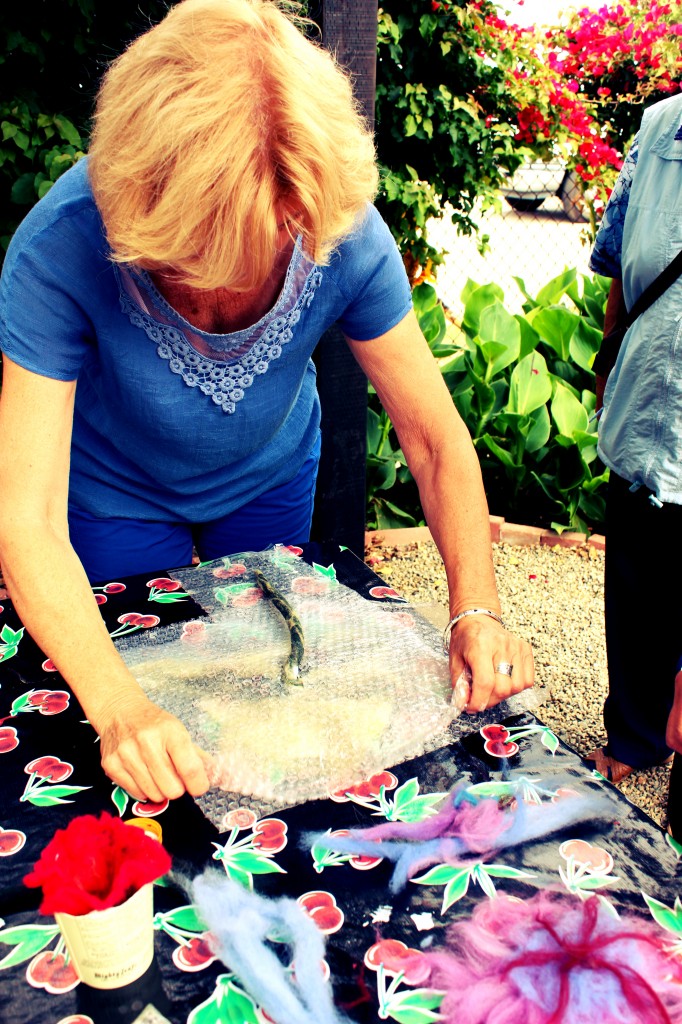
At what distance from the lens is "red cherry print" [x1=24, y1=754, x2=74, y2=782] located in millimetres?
1087

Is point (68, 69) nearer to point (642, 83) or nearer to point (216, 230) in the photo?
point (216, 230)

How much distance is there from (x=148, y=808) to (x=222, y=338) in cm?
69

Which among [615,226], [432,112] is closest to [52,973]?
[615,226]

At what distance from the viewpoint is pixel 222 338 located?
4.34 feet

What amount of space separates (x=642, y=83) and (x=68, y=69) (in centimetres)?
401

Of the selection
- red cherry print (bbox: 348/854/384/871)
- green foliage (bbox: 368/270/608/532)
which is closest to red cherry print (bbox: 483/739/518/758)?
red cherry print (bbox: 348/854/384/871)

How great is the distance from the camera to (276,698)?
1167 millimetres

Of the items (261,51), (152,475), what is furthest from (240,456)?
(261,51)

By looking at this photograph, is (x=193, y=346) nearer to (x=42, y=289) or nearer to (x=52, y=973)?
(x=42, y=289)

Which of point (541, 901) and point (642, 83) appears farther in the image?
point (642, 83)

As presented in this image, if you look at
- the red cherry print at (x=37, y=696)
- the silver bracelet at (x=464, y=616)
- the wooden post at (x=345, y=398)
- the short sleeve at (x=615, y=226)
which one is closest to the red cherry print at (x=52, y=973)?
the red cherry print at (x=37, y=696)

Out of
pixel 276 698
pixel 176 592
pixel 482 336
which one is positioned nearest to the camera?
pixel 276 698

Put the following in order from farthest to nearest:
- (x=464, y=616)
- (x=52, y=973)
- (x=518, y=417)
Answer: (x=518, y=417) < (x=464, y=616) < (x=52, y=973)

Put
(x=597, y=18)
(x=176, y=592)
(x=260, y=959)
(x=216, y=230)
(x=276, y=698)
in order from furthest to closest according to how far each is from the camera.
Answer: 1. (x=597, y=18)
2. (x=176, y=592)
3. (x=276, y=698)
4. (x=216, y=230)
5. (x=260, y=959)
